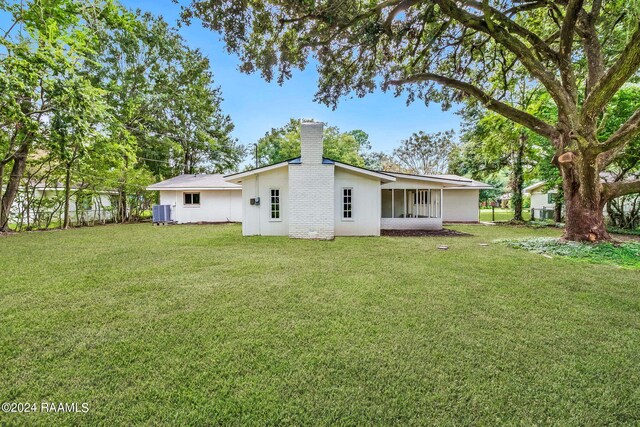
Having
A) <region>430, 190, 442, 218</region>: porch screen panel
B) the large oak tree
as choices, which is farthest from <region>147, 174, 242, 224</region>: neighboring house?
<region>430, 190, 442, 218</region>: porch screen panel

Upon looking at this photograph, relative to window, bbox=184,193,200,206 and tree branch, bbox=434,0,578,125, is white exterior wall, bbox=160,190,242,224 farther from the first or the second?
tree branch, bbox=434,0,578,125

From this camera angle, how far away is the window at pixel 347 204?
449 inches

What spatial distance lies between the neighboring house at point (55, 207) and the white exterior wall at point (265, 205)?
11465 mm

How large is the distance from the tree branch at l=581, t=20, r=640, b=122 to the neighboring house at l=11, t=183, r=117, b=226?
2248 cm

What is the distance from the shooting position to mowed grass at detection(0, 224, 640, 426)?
2037 millimetres

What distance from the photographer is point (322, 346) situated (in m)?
2.88

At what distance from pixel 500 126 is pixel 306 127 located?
421 inches

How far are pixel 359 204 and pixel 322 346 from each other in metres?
8.89

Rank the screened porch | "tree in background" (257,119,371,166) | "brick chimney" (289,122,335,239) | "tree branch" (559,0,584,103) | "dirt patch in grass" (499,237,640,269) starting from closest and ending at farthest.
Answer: "dirt patch in grass" (499,237,640,269) → "tree branch" (559,0,584,103) → "brick chimney" (289,122,335,239) → the screened porch → "tree in background" (257,119,371,166)

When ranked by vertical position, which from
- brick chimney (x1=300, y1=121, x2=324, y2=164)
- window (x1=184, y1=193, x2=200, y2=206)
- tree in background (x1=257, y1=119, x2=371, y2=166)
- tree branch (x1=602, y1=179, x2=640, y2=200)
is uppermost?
tree in background (x1=257, y1=119, x2=371, y2=166)

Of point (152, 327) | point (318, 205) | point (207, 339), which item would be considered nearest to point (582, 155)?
point (318, 205)

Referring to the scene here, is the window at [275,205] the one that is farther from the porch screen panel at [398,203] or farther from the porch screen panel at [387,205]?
the porch screen panel at [398,203]

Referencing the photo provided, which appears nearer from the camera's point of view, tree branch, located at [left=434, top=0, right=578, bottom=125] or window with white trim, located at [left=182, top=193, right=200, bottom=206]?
tree branch, located at [left=434, top=0, right=578, bottom=125]

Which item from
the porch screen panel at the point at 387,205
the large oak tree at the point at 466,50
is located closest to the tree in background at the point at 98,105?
the large oak tree at the point at 466,50
